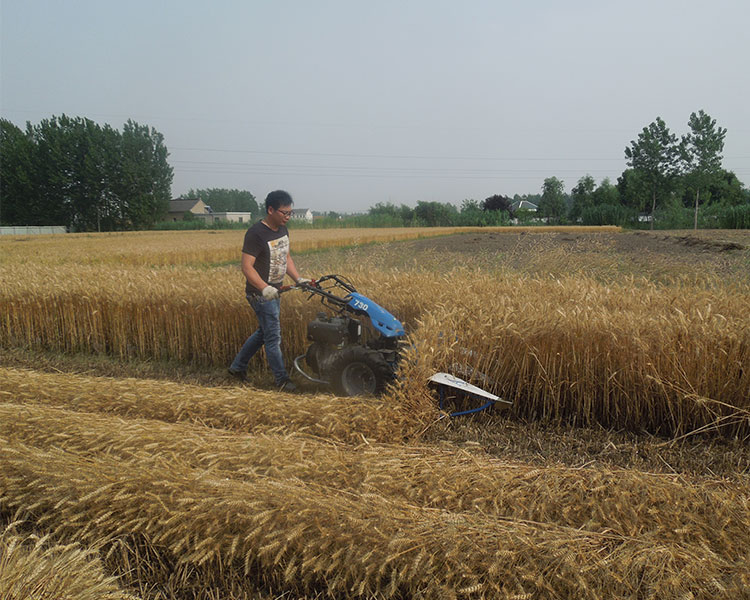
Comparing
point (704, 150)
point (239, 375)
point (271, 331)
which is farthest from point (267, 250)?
point (704, 150)

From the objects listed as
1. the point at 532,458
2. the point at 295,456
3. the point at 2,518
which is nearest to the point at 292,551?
the point at 295,456

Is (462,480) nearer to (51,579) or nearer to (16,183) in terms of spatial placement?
(51,579)

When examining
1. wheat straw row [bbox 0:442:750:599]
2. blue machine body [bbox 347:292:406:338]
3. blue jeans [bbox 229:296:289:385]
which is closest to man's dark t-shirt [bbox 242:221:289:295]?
blue jeans [bbox 229:296:289:385]

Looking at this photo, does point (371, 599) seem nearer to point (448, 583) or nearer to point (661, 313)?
point (448, 583)

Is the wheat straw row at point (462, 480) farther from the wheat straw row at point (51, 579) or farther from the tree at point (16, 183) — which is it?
the tree at point (16, 183)

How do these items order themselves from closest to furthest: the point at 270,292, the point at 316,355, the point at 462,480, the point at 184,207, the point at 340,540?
the point at 340,540 → the point at 462,480 → the point at 270,292 → the point at 316,355 → the point at 184,207

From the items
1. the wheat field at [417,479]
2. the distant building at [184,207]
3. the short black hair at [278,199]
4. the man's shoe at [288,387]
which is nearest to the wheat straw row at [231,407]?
the wheat field at [417,479]

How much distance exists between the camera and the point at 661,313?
4.53 metres

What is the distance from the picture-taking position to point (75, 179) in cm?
5716

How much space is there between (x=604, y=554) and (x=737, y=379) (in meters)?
2.83

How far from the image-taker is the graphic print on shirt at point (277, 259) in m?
5.05

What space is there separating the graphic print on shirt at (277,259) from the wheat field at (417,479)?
1.30 meters

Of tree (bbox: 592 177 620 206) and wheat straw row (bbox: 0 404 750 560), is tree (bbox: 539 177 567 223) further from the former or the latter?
wheat straw row (bbox: 0 404 750 560)

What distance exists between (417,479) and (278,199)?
3183mm
